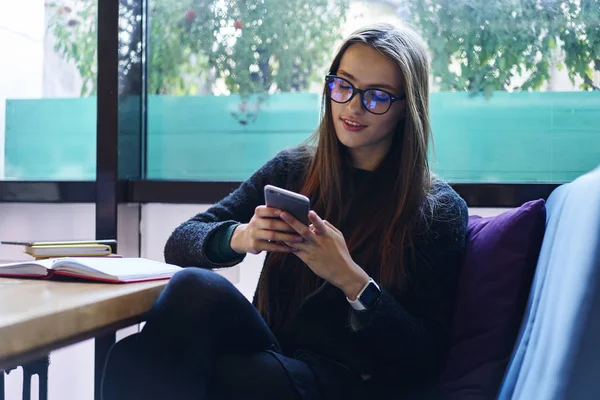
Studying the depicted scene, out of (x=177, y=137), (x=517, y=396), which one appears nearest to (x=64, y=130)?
(x=177, y=137)

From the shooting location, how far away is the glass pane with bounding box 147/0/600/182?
2182 mm

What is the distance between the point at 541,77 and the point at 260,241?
1308 mm

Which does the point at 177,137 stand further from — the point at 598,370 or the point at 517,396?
the point at 598,370

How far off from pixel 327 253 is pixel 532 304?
42 cm

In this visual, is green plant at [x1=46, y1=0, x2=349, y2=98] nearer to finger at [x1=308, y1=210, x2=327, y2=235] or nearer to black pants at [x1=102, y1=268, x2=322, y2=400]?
finger at [x1=308, y1=210, x2=327, y2=235]

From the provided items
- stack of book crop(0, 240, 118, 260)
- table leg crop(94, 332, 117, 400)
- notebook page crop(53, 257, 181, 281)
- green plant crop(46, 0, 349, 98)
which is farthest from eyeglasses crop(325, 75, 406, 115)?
table leg crop(94, 332, 117, 400)

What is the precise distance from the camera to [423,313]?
1.46 m

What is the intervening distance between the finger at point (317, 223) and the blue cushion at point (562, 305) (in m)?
0.43

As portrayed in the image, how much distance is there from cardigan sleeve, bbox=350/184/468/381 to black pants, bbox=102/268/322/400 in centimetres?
20

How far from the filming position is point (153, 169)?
253 cm

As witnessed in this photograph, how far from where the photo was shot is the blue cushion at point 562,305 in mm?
858

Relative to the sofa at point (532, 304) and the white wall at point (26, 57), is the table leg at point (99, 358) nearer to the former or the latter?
the white wall at point (26, 57)

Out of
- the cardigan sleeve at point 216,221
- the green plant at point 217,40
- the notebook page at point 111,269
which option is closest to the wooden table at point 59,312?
the notebook page at point 111,269

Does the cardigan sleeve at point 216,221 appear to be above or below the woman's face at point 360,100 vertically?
below
